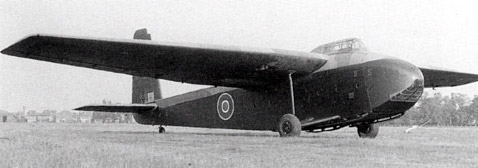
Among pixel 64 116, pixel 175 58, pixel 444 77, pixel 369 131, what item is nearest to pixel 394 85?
pixel 369 131

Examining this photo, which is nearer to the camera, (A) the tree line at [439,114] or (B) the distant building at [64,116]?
(A) the tree line at [439,114]

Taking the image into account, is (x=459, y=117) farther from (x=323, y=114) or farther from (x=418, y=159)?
(x=418, y=159)

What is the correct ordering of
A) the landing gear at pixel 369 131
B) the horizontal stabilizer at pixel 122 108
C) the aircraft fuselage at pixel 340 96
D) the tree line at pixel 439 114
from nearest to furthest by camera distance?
the aircraft fuselage at pixel 340 96 < the landing gear at pixel 369 131 < the horizontal stabilizer at pixel 122 108 < the tree line at pixel 439 114

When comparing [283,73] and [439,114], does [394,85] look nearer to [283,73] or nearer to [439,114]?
[283,73]

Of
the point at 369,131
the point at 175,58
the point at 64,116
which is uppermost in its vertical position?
the point at 64,116

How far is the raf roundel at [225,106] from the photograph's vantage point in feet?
56.3

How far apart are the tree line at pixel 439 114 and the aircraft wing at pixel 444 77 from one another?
201ft

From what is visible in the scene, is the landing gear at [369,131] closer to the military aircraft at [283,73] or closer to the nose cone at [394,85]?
the military aircraft at [283,73]

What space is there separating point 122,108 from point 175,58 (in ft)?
29.4

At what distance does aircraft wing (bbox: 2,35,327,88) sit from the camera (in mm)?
10594

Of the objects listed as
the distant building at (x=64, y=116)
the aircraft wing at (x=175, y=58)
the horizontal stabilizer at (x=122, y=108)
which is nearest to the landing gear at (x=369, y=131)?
the aircraft wing at (x=175, y=58)

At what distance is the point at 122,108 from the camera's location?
68.0ft

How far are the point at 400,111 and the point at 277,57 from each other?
381 centimetres

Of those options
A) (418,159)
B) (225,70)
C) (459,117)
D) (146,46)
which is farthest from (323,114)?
(459,117)
